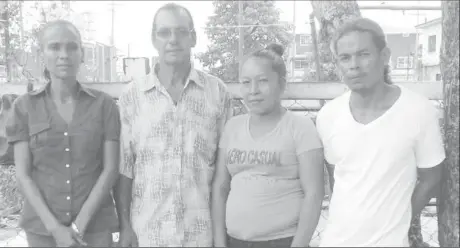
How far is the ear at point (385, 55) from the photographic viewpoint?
254 cm

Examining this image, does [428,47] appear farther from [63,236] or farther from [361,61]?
[63,236]

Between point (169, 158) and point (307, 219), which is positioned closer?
point (307, 219)

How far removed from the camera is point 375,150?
2.42 meters

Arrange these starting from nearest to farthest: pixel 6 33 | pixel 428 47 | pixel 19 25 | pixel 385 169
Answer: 1. pixel 385 169
2. pixel 6 33
3. pixel 19 25
4. pixel 428 47

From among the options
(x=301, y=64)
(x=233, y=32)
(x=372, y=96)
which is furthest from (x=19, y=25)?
(x=301, y=64)

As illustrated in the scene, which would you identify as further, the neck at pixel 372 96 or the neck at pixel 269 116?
the neck at pixel 269 116

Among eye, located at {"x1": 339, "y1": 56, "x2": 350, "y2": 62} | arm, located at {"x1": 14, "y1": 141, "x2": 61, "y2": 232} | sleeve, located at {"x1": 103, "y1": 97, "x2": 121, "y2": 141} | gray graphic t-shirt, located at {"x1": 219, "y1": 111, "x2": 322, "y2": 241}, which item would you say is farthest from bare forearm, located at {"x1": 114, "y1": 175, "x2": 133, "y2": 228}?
eye, located at {"x1": 339, "y1": 56, "x2": 350, "y2": 62}

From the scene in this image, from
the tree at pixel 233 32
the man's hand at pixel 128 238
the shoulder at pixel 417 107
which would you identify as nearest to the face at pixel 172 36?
the man's hand at pixel 128 238

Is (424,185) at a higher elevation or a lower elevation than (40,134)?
lower

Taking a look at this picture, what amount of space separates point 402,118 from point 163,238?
1295 millimetres

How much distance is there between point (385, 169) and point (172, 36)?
1.23m

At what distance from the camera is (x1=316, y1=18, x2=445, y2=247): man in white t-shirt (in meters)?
2.39

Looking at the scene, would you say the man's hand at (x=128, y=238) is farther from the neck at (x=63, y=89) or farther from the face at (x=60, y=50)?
the face at (x=60, y=50)

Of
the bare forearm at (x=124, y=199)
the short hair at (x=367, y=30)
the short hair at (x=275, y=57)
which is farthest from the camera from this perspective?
the bare forearm at (x=124, y=199)
